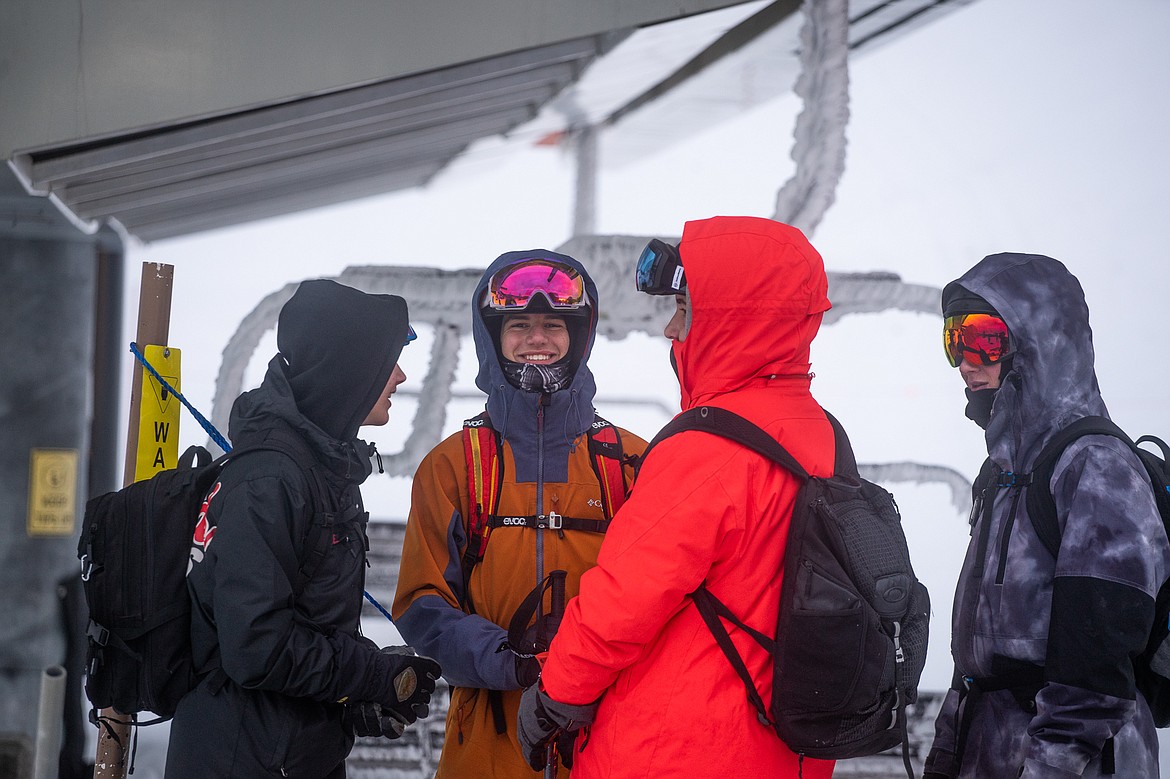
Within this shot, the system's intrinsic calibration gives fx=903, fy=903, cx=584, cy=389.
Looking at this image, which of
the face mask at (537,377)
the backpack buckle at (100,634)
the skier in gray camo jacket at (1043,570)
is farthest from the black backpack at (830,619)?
the backpack buckle at (100,634)

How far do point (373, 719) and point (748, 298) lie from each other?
110 centimetres

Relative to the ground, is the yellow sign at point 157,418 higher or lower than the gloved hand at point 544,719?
higher

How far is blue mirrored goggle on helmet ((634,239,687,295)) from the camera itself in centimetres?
164

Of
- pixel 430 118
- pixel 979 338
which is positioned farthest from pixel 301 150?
pixel 979 338

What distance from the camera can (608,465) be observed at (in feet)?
7.11

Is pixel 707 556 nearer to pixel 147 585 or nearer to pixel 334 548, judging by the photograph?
pixel 334 548

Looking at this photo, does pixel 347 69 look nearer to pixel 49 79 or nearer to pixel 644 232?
pixel 49 79

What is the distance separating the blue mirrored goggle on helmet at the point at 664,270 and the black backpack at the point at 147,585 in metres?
0.74

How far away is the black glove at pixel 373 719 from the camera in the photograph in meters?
1.80

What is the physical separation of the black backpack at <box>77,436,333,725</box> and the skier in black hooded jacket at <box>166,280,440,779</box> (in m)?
0.02

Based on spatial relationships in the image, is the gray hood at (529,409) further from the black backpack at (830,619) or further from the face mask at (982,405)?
the face mask at (982,405)

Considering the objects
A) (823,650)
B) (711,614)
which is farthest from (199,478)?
(823,650)

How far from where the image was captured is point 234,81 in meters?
3.15

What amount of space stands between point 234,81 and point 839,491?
2643 mm
